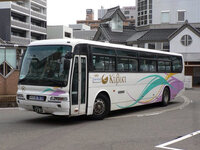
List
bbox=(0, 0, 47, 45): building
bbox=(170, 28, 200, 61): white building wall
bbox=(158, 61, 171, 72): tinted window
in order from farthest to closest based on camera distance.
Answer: bbox=(0, 0, 47, 45): building → bbox=(170, 28, 200, 61): white building wall → bbox=(158, 61, 171, 72): tinted window

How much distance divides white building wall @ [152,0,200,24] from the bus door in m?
35.9

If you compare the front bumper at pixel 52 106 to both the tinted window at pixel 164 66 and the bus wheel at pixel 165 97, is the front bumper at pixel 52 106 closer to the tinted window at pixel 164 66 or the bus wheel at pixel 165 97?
the tinted window at pixel 164 66

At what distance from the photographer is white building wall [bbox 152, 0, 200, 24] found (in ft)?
142

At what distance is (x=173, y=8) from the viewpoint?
44.2 meters

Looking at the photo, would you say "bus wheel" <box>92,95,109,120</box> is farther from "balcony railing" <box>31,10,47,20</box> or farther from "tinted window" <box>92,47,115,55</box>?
"balcony railing" <box>31,10,47,20</box>

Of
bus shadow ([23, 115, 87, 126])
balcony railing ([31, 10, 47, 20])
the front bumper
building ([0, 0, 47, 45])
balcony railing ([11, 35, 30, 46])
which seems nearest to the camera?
the front bumper

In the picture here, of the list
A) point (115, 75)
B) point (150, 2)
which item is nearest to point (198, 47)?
point (150, 2)

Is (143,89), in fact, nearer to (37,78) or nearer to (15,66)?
(37,78)

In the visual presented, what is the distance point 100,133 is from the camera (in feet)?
29.0

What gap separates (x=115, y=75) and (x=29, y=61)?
11.2ft

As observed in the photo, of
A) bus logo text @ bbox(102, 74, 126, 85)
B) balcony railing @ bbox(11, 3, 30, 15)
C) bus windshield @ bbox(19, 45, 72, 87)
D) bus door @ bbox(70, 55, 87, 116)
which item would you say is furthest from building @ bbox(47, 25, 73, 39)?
bus door @ bbox(70, 55, 87, 116)

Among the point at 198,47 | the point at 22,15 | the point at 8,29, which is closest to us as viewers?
the point at 198,47

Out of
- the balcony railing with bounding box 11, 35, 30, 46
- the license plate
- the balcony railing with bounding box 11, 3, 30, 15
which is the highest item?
the balcony railing with bounding box 11, 3, 30, 15

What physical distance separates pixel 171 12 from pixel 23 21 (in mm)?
37100
